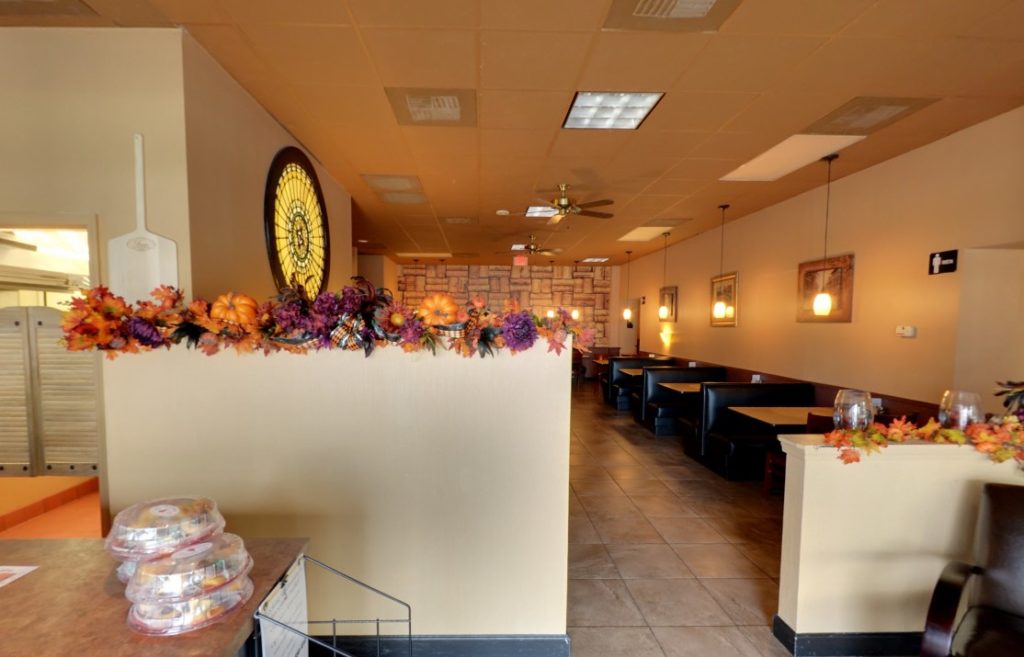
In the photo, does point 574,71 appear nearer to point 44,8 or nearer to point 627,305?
point 44,8

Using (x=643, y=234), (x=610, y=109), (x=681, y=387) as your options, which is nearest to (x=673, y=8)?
(x=610, y=109)

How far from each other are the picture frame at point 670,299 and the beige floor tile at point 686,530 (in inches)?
217

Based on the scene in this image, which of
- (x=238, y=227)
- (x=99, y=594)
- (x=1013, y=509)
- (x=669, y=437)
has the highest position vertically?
(x=238, y=227)

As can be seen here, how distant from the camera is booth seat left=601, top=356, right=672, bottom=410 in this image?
7.54 metres

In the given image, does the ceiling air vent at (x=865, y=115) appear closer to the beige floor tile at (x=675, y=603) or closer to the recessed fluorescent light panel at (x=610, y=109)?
the recessed fluorescent light panel at (x=610, y=109)

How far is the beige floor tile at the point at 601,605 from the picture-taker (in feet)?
7.16

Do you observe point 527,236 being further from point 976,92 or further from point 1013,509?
point 1013,509

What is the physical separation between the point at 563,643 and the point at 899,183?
186 inches

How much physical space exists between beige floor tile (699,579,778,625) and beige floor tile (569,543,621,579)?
0.56m

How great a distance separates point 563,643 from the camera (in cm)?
192

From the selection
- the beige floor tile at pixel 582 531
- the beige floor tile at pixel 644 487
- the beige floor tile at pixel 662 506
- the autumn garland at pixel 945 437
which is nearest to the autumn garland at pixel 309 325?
the autumn garland at pixel 945 437

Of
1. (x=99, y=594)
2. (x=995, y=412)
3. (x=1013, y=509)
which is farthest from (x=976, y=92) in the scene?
(x=99, y=594)

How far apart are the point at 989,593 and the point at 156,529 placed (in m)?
2.80

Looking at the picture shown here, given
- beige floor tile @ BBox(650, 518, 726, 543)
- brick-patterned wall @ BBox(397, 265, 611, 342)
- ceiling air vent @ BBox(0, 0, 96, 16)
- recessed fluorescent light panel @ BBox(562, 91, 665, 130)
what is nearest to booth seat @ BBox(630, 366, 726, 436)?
beige floor tile @ BBox(650, 518, 726, 543)
